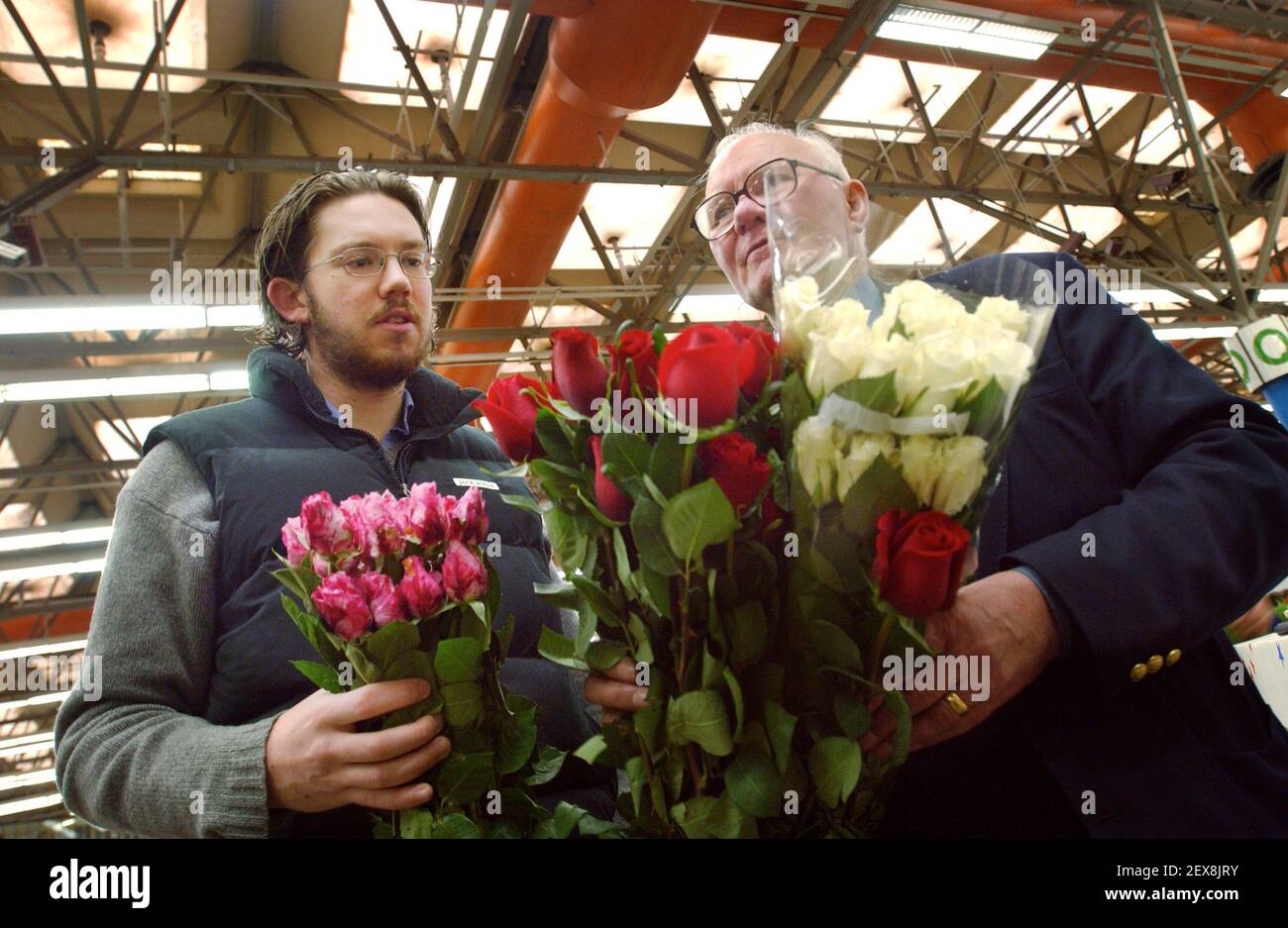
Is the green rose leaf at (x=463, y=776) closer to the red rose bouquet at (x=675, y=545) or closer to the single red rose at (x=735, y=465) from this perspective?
the red rose bouquet at (x=675, y=545)

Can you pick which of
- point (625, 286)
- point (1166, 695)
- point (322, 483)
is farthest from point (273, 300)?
point (625, 286)

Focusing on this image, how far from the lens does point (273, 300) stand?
140 cm

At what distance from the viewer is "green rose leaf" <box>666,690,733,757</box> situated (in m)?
0.66

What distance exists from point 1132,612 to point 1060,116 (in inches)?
314

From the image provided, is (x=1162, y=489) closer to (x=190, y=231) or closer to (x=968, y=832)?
(x=968, y=832)

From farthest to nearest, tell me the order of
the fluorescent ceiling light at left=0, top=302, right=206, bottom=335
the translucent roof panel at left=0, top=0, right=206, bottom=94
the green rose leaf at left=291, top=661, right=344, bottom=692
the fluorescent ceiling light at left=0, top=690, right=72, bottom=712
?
the fluorescent ceiling light at left=0, top=690, right=72, bottom=712, the translucent roof panel at left=0, top=0, right=206, bottom=94, the fluorescent ceiling light at left=0, top=302, right=206, bottom=335, the green rose leaf at left=291, top=661, right=344, bottom=692

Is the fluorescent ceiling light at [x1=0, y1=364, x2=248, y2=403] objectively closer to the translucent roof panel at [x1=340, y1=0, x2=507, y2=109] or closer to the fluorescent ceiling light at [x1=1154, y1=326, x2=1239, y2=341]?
the translucent roof panel at [x1=340, y1=0, x2=507, y2=109]

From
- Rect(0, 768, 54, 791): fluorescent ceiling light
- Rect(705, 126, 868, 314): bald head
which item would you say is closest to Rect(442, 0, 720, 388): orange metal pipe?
Rect(705, 126, 868, 314): bald head

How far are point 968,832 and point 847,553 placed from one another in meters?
0.46

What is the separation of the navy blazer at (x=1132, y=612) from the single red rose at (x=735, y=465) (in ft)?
1.00

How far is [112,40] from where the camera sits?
490 centimetres

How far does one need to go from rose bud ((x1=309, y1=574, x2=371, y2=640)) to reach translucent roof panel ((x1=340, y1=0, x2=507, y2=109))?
4631 mm
